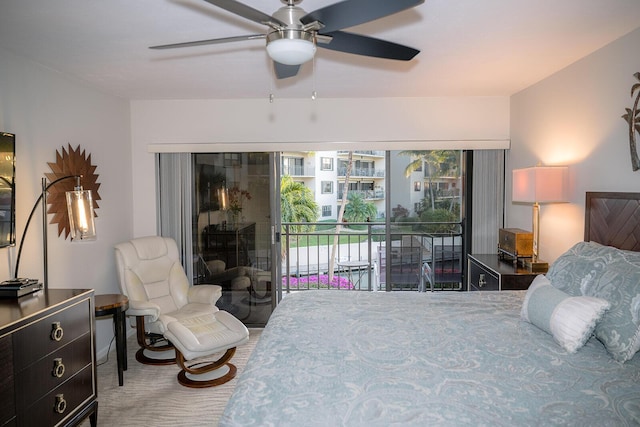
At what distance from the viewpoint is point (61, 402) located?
7.34ft

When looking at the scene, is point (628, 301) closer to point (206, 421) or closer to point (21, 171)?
point (206, 421)

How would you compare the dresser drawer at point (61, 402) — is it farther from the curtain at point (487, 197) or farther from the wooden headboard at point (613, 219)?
the curtain at point (487, 197)

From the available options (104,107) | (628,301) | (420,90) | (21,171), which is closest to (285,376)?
(628,301)

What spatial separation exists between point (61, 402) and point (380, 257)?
4299 mm

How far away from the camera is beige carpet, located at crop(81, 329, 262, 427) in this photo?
263cm

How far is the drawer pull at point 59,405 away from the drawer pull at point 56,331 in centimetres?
31

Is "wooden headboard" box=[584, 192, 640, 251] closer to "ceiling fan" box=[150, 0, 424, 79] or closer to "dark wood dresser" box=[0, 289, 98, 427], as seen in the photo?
"ceiling fan" box=[150, 0, 424, 79]

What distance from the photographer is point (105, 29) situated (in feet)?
7.73

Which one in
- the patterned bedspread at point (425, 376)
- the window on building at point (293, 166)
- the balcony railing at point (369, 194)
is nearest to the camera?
the patterned bedspread at point (425, 376)

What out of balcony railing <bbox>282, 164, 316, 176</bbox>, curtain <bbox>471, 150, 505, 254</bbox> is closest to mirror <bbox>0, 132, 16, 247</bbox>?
curtain <bbox>471, 150, 505, 254</bbox>

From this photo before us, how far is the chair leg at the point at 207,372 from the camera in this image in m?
3.09

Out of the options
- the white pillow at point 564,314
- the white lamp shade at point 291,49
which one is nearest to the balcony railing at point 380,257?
the white pillow at point 564,314

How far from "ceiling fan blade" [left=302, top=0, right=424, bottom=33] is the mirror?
2173mm

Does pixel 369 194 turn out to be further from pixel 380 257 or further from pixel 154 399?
pixel 154 399
